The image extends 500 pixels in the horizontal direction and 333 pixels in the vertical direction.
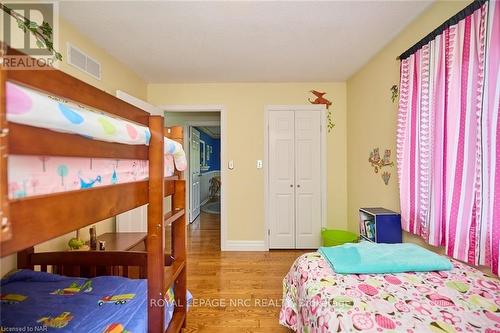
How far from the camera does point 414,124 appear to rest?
1.85 meters

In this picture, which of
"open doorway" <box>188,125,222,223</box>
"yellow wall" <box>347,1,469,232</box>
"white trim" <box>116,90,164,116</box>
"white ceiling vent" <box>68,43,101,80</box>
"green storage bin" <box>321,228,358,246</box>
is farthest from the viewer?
"open doorway" <box>188,125,222,223</box>

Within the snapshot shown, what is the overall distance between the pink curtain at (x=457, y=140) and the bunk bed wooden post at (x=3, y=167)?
188 cm

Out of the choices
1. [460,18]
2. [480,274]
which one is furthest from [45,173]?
[460,18]

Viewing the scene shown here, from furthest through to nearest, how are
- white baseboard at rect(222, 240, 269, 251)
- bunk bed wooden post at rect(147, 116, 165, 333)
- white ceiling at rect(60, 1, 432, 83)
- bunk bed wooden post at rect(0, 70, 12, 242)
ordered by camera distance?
white baseboard at rect(222, 240, 269, 251) < white ceiling at rect(60, 1, 432, 83) < bunk bed wooden post at rect(147, 116, 165, 333) < bunk bed wooden post at rect(0, 70, 12, 242)

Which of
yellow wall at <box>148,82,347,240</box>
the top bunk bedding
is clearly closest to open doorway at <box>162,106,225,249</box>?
yellow wall at <box>148,82,347,240</box>

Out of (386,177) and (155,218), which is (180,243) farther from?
(386,177)

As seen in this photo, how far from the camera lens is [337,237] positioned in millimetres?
3062

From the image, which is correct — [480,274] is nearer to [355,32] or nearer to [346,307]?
[346,307]

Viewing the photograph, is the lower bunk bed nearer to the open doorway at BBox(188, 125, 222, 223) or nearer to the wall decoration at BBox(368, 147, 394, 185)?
the wall decoration at BBox(368, 147, 394, 185)

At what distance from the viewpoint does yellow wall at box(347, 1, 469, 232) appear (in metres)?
1.89

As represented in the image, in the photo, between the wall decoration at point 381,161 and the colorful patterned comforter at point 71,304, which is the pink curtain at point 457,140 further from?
the colorful patterned comforter at point 71,304

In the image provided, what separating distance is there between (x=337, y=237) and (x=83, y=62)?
10.7ft

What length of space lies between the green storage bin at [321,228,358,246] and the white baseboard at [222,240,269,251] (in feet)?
2.78

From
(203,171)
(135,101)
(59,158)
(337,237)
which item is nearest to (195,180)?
(203,171)
